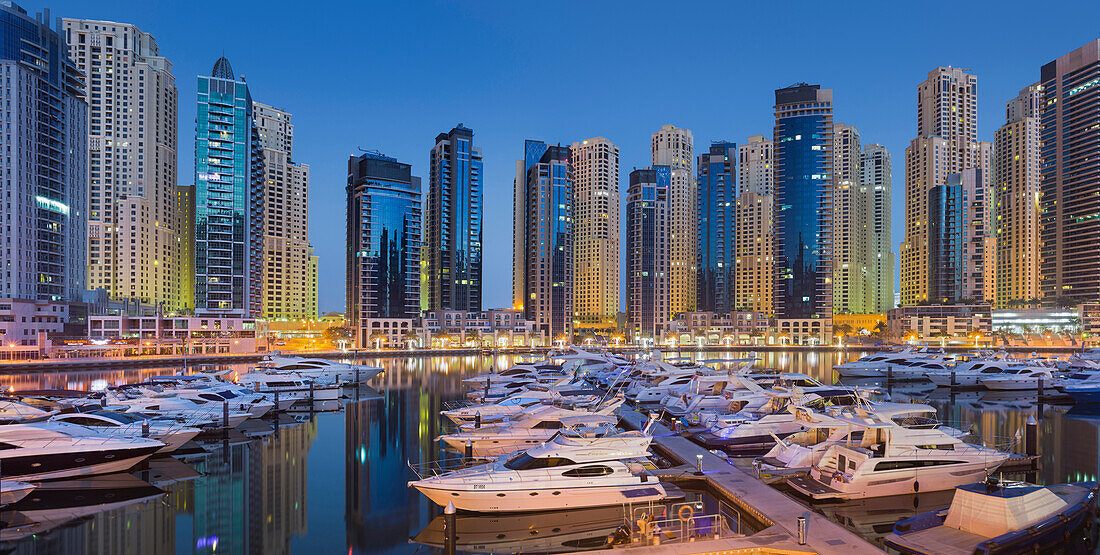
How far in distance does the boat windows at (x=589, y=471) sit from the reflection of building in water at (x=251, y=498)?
8.63 metres

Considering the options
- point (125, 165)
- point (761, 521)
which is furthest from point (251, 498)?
point (125, 165)

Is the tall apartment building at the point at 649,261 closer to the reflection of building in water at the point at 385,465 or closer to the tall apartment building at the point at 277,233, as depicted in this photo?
the tall apartment building at the point at 277,233

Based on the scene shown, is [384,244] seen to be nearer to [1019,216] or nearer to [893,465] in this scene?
[893,465]

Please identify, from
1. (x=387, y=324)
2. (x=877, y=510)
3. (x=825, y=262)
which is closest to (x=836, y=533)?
(x=877, y=510)

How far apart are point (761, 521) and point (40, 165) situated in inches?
4863

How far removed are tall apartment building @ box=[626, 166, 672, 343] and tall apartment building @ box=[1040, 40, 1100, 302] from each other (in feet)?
312

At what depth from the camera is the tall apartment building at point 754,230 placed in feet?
579

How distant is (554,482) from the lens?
20.1 m

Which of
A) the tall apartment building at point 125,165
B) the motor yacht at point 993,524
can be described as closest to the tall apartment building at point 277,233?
the tall apartment building at point 125,165

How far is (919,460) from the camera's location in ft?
71.7

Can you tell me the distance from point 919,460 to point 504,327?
121486 mm

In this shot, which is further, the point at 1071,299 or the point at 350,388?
the point at 1071,299

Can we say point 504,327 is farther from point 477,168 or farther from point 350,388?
point 350,388

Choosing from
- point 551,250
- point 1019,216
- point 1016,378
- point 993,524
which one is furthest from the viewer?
point 1019,216
